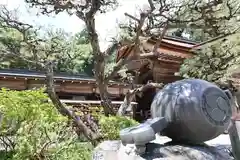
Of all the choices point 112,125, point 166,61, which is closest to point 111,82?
point 166,61

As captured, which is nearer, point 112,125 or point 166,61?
point 112,125

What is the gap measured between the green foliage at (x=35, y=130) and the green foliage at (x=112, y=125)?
1203 millimetres

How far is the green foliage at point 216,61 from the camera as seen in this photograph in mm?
9070

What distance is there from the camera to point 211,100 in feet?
12.4

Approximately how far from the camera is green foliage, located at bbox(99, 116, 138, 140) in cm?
694

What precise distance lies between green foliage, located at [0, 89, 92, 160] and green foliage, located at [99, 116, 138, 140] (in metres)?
1.20

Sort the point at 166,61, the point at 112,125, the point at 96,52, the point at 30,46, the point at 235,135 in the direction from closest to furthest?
the point at 235,135, the point at 112,125, the point at 96,52, the point at 30,46, the point at 166,61

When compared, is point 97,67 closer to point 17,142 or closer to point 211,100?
point 17,142

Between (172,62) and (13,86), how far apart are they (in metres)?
6.32

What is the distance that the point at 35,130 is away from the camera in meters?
5.28

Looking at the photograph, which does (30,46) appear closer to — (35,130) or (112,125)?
(112,125)

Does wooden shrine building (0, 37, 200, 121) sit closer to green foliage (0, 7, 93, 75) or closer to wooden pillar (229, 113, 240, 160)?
green foliage (0, 7, 93, 75)

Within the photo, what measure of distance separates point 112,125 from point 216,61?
4531 millimetres

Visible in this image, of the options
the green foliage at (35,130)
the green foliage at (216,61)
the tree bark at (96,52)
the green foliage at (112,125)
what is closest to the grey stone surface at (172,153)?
the green foliage at (35,130)
